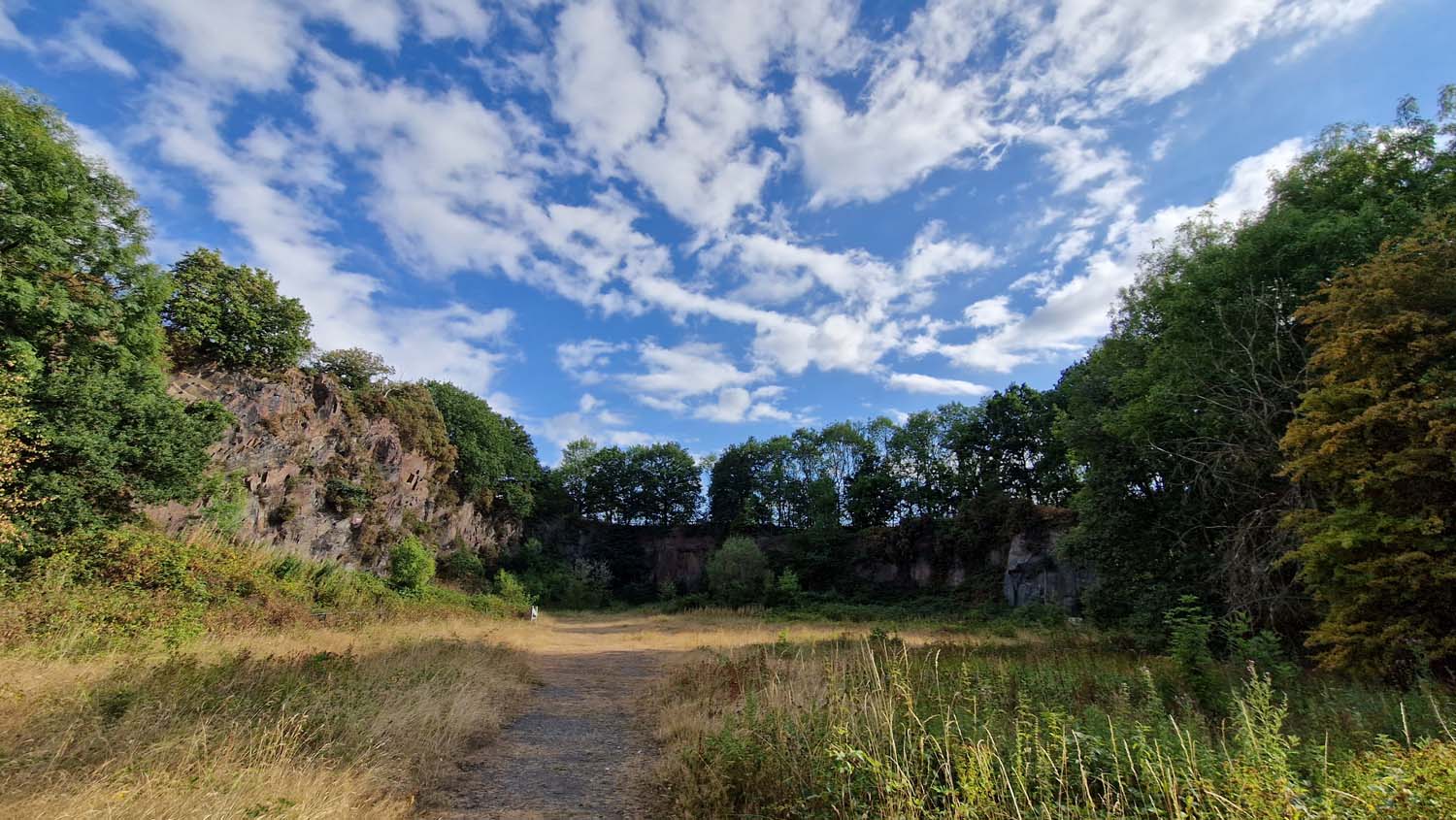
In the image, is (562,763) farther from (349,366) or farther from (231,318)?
(349,366)

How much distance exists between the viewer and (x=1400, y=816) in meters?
2.72

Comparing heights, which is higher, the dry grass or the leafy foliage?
the leafy foliage

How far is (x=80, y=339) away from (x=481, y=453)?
31.9m

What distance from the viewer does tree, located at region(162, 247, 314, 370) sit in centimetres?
2202

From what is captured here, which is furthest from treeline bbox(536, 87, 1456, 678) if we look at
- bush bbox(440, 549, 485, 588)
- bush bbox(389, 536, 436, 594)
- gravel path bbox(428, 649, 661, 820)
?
bush bbox(440, 549, 485, 588)

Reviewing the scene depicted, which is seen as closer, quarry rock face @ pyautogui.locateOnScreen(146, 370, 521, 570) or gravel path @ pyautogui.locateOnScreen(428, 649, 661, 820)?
gravel path @ pyautogui.locateOnScreen(428, 649, 661, 820)

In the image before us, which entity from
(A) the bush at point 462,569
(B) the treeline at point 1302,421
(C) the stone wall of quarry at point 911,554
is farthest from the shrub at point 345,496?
(B) the treeline at point 1302,421

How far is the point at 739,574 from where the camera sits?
4303cm

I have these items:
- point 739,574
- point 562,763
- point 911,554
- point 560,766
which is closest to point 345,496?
point 739,574

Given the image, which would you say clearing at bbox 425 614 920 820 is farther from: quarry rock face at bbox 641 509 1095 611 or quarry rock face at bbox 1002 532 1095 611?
quarry rock face at bbox 1002 532 1095 611

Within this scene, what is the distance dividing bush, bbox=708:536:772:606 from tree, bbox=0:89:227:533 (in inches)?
1292

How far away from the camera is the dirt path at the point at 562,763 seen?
5098 mm

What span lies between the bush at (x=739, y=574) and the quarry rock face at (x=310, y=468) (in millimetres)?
20756

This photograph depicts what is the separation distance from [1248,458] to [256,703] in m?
18.9
